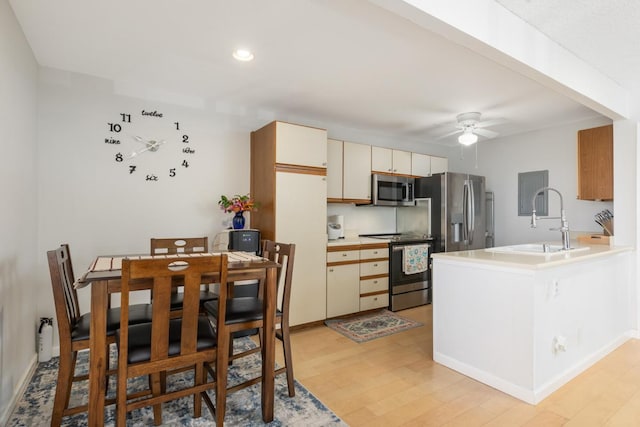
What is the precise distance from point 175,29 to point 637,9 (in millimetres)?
2802

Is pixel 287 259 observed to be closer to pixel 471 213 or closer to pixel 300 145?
pixel 300 145

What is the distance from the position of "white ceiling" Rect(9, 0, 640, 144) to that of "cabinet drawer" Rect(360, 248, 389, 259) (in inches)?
64.8

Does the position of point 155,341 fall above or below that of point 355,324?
above

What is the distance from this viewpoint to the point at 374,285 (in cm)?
398

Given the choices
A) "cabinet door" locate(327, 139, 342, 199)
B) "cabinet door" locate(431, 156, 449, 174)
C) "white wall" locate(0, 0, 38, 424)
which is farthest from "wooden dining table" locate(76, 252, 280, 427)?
"cabinet door" locate(431, 156, 449, 174)

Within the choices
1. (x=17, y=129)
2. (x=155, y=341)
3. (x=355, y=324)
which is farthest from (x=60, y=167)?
(x=355, y=324)

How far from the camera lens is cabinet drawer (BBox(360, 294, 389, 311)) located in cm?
388

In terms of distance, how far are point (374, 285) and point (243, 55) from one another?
9.32 ft

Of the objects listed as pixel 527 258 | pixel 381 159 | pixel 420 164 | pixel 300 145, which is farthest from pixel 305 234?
pixel 420 164

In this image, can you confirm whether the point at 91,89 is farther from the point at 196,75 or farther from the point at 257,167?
the point at 257,167

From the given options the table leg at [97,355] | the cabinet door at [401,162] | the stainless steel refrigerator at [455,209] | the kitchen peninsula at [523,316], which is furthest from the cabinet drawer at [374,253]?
the table leg at [97,355]

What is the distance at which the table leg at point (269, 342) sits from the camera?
1.86 meters

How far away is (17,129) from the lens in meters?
2.13

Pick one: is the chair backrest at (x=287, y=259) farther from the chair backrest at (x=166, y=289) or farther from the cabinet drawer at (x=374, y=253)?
the cabinet drawer at (x=374, y=253)
